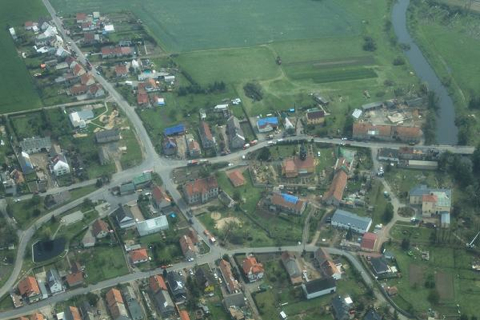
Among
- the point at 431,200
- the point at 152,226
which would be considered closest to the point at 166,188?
the point at 152,226

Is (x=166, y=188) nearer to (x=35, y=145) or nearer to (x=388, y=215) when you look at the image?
(x=35, y=145)

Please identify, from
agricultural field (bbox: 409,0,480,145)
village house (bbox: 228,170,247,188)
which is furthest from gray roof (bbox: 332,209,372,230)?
agricultural field (bbox: 409,0,480,145)

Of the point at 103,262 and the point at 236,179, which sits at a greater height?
the point at 236,179

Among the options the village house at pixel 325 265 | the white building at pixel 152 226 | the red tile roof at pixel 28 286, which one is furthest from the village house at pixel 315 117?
the red tile roof at pixel 28 286

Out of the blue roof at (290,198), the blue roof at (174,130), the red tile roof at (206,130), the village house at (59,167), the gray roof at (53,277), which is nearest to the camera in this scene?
the gray roof at (53,277)

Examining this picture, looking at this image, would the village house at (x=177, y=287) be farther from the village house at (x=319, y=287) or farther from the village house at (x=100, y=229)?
the village house at (x=319, y=287)

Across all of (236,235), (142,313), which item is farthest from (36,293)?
(236,235)
